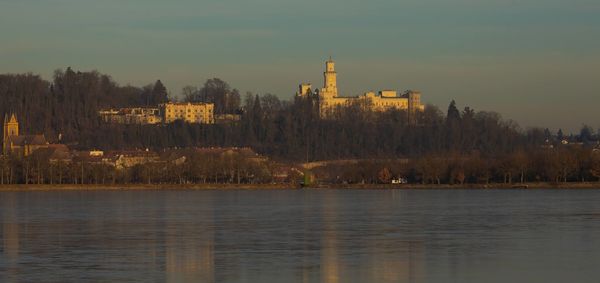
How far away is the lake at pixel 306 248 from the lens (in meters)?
25.8

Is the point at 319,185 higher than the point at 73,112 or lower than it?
lower

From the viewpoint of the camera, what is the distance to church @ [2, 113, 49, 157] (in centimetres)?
15273

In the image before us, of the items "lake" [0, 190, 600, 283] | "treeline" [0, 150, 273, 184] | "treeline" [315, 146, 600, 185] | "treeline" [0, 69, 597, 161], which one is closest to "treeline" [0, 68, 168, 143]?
"treeline" [0, 69, 597, 161]

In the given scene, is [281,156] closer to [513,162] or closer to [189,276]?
[513,162]

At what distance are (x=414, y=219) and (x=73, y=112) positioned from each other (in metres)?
134

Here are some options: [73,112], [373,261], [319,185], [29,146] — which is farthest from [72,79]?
[373,261]

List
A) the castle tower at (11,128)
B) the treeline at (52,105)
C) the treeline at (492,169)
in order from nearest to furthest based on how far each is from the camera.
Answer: the treeline at (492,169) → the castle tower at (11,128) → the treeline at (52,105)

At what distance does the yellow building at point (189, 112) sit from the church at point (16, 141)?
2876 centimetres

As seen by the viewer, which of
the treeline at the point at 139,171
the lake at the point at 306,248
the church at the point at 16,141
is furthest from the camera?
the church at the point at 16,141

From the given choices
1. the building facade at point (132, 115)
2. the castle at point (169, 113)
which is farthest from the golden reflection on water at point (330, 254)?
the castle at point (169, 113)

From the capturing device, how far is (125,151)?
15612 cm

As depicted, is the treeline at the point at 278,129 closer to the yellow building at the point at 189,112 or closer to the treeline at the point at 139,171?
the yellow building at the point at 189,112

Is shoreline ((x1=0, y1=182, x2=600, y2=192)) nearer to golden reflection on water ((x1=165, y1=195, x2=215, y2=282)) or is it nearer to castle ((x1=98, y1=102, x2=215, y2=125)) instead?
castle ((x1=98, y1=102, x2=215, y2=125))

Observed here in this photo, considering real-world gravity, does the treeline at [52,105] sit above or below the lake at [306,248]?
above
